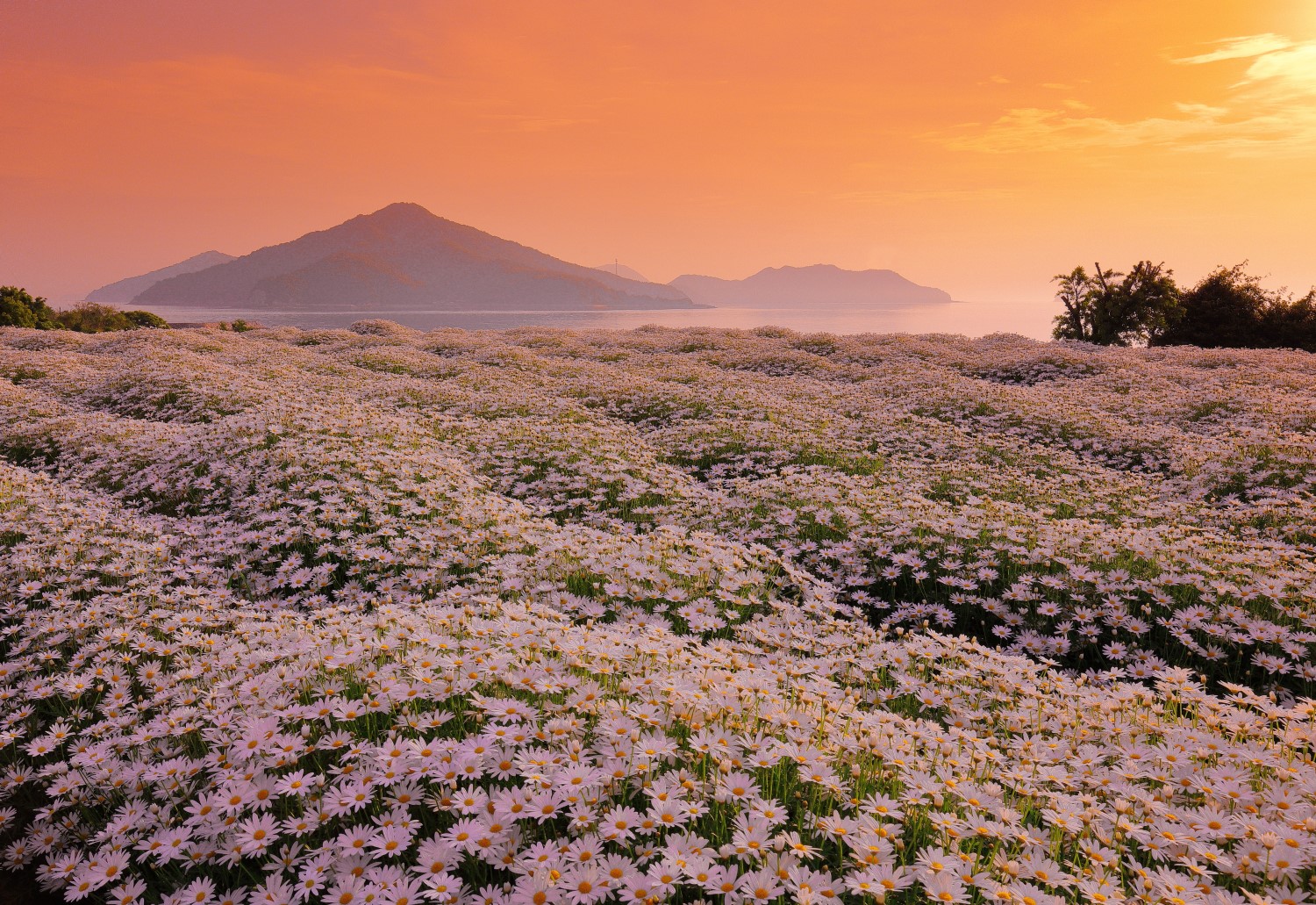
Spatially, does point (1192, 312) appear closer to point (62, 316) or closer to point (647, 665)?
point (647, 665)

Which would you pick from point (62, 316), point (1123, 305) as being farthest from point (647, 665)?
point (62, 316)

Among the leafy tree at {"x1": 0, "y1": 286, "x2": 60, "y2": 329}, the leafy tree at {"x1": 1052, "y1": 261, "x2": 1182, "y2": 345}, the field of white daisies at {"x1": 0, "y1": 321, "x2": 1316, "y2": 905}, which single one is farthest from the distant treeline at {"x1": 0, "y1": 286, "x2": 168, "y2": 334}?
the leafy tree at {"x1": 1052, "y1": 261, "x2": 1182, "y2": 345}

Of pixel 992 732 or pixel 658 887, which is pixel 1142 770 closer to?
pixel 992 732

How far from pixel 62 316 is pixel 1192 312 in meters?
98.3

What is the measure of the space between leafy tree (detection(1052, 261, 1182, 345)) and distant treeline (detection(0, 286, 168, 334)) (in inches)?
2876

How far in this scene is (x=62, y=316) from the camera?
196ft

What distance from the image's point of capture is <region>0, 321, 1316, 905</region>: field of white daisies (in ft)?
10.5

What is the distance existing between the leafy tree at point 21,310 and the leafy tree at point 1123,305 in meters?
82.6

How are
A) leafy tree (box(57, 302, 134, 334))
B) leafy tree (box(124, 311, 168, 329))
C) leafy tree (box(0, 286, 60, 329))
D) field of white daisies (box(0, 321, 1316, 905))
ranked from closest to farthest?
field of white daisies (box(0, 321, 1316, 905)) → leafy tree (box(0, 286, 60, 329)) → leafy tree (box(57, 302, 134, 334)) → leafy tree (box(124, 311, 168, 329))

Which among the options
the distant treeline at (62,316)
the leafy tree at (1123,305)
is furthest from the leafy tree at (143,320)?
the leafy tree at (1123,305)

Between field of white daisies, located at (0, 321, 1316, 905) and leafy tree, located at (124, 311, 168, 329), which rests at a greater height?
leafy tree, located at (124, 311, 168, 329)

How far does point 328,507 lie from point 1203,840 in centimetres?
976

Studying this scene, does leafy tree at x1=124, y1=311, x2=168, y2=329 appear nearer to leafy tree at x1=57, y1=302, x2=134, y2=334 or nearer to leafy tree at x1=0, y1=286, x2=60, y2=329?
leafy tree at x1=57, y1=302, x2=134, y2=334

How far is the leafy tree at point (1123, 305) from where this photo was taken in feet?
→ 166
